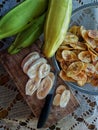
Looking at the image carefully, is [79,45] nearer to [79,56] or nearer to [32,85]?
[79,56]

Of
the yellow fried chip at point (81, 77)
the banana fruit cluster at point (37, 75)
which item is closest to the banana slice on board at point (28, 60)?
the banana fruit cluster at point (37, 75)

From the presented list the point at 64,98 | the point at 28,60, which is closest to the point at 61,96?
the point at 64,98

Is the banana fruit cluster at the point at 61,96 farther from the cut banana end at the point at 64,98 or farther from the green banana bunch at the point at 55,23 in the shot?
the green banana bunch at the point at 55,23

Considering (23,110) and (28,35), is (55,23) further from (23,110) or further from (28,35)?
(23,110)

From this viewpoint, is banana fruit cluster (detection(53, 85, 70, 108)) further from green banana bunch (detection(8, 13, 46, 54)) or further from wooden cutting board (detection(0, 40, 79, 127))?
green banana bunch (detection(8, 13, 46, 54))

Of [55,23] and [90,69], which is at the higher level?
[55,23]

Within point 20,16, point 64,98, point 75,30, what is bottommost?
point 64,98
